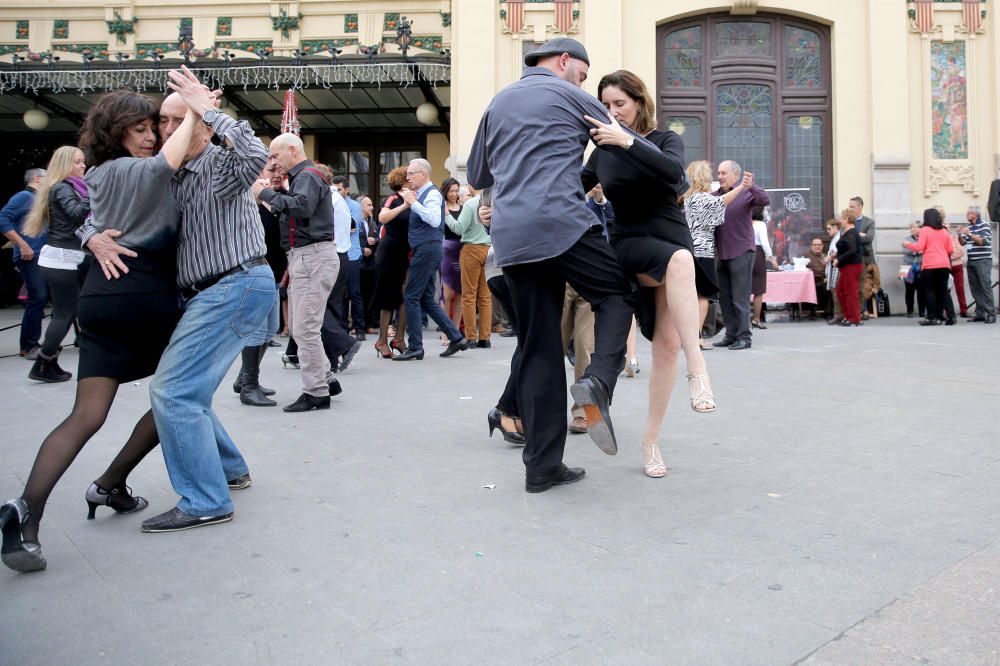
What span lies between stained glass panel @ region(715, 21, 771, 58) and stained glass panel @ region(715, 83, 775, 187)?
1.96ft

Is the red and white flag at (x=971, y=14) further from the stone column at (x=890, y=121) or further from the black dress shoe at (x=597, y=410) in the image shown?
Result: the black dress shoe at (x=597, y=410)

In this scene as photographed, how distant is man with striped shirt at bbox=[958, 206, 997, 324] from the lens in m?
13.0

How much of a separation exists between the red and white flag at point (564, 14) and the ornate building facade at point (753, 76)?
2 cm

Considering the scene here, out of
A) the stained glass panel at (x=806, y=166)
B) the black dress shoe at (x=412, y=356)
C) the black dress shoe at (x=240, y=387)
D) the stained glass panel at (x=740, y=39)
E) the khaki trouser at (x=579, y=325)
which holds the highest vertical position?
the stained glass panel at (x=740, y=39)

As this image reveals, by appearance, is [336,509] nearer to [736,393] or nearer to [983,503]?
[983,503]

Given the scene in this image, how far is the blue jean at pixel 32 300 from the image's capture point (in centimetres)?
895

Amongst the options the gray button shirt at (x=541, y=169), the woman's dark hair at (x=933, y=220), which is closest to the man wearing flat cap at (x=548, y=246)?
the gray button shirt at (x=541, y=169)

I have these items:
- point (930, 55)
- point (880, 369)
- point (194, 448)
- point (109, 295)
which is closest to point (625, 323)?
Result: point (194, 448)

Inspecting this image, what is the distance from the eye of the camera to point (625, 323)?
374 centimetres

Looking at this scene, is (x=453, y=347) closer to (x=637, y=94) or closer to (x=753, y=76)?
(x=637, y=94)

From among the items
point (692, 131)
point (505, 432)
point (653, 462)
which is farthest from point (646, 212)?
point (692, 131)

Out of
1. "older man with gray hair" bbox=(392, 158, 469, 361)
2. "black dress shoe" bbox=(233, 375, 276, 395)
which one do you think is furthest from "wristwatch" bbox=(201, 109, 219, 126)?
"older man with gray hair" bbox=(392, 158, 469, 361)

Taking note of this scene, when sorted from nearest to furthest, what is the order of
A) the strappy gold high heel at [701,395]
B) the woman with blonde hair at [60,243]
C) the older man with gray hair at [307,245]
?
the strappy gold high heel at [701,395] → the older man with gray hair at [307,245] → the woman with blonde hair at [60,243]

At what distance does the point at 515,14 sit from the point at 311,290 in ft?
33.8
